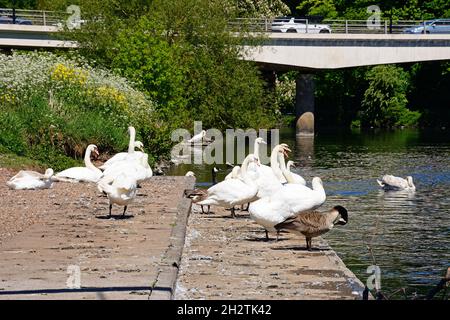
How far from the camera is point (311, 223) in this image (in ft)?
57.7

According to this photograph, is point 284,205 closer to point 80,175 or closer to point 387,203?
point 80,175

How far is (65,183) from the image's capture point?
26500mm

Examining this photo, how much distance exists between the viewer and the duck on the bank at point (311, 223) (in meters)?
17.6

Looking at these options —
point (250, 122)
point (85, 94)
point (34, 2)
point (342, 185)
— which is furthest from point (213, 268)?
point (34, 2)

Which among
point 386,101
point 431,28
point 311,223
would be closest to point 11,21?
point 431,28

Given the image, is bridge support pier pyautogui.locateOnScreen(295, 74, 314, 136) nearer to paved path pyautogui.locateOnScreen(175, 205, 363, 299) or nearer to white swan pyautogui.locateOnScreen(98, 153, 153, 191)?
white swan pyautogui.locateOnScreen(98, 153, 153, 191)

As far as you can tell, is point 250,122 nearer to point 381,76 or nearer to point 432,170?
point 432,170

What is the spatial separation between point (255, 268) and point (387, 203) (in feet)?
43.7

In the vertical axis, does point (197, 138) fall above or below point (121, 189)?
below

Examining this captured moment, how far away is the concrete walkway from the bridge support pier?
48.9 meters

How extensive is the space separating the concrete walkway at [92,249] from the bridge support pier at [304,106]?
4895cm

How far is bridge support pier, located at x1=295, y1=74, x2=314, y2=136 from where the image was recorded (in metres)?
72.8

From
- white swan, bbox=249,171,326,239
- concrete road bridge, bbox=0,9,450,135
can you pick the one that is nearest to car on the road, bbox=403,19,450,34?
concrete road bridge, bbox=0,9,450,135

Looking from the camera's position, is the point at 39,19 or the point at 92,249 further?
the point at 39,19
